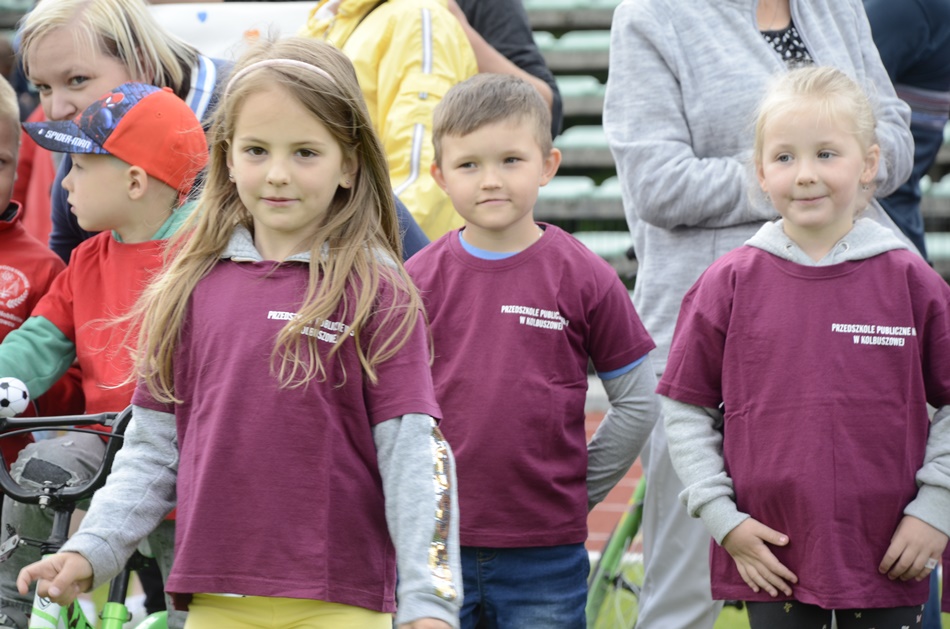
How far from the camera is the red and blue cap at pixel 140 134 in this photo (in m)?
3.13

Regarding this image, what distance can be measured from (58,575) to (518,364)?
3.99 feet

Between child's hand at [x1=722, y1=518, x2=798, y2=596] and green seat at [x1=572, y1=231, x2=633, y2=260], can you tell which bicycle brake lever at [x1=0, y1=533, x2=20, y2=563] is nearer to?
child's hand at [x1=722, y1=518, x2=798, y2=596]

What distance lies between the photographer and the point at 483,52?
14.1 ft

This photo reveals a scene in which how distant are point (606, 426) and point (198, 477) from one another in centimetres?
125

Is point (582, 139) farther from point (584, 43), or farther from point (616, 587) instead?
point (616, 587)

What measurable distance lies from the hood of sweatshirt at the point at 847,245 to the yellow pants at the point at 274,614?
1189 mm

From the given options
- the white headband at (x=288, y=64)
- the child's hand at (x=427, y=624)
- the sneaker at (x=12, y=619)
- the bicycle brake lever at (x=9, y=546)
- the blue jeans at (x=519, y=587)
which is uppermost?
the white headband at (x=288, y=64)

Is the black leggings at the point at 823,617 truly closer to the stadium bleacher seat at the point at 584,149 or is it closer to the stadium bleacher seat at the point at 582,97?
the stadium bleacher seat at the point at 584,149

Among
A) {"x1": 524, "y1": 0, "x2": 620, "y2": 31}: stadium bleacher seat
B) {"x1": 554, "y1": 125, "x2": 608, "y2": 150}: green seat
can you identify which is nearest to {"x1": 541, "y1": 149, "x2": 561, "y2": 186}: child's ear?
{"x1": 554, "y1": 125, "x2": 608, "y2": 150}: green seat

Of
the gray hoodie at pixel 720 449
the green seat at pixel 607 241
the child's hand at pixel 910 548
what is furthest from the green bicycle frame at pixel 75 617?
the green seat at pixel 607 241

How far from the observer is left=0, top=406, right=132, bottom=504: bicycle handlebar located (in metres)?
2.81

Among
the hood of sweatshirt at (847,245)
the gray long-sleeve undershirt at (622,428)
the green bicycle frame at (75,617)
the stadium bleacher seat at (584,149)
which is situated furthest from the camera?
the stadium bleacher seat at (584,149)

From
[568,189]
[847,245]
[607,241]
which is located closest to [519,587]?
[847,245]

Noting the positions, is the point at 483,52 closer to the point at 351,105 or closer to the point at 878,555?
the point at 351,105
